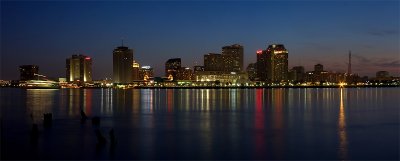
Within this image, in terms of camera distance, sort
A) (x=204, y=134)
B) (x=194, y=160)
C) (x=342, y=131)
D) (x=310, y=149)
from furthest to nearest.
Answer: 1. (x=342, y=131)
2. (x=204, y=134)
3. (x=310, y=149)
4. (x=194, y=160)

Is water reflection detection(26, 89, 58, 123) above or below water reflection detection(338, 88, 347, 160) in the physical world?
above

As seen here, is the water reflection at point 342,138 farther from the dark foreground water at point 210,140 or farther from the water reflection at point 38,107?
the water reflection at point 38,107

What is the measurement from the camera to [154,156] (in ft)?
78.6

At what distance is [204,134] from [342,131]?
34.6 ft

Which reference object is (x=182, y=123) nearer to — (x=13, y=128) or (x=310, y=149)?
(x=13, y=128)

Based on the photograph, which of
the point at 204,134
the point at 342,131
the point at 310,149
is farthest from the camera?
the point at 342,131

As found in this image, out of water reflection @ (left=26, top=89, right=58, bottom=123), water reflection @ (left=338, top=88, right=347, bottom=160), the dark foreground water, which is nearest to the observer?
the dark foreground water

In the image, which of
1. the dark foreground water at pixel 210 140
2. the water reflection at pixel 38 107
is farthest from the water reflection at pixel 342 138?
the water reflection at pixel 38 107

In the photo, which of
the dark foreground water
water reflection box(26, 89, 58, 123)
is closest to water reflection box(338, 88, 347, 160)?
the dark foreground water

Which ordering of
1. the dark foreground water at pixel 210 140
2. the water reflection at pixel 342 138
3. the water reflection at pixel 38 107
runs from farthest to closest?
the water reflection at pixel 38 107, the water reflection at pixel 342 138, the dark foreground water at pixel 210 140

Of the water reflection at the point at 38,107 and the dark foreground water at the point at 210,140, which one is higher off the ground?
the water reflection at the point at 38,107

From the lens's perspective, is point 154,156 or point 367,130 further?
point 367,130

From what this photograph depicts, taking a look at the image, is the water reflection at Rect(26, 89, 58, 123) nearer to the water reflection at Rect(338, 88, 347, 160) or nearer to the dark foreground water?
the dark foreground water

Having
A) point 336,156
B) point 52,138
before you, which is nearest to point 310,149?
point 336,156
